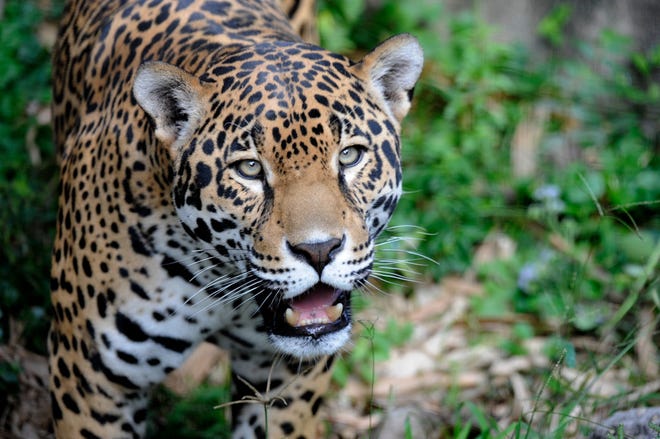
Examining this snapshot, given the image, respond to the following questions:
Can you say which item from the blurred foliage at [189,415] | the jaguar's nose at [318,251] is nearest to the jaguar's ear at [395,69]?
the jaguar's nose at [318,251]

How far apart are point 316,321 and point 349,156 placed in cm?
66

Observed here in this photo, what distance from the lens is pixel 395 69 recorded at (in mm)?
4250

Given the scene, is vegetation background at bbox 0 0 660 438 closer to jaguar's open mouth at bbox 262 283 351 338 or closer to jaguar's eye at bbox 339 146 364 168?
jaguar's open mouth at bbox 262 283 351 338

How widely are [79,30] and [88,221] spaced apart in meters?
1.63

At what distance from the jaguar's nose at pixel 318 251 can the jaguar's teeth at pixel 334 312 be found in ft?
0.98

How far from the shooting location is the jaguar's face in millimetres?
3680

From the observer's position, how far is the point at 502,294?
7309 millimetres

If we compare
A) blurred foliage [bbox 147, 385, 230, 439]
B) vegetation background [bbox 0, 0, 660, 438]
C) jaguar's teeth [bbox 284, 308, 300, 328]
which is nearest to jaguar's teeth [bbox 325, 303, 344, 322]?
jaguar's teeth [bbox 284, 308, 300, 328]

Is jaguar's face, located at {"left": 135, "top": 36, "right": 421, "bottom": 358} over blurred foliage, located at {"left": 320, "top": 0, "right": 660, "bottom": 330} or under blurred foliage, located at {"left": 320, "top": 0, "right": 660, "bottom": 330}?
over

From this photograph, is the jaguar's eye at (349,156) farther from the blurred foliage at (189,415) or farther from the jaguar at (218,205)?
the blurred foliage at (189,415)

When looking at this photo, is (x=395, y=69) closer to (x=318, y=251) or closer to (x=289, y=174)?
(x=289, y=174)

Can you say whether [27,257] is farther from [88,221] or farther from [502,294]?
[502,294]

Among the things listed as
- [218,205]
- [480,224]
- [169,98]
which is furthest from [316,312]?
[480,224]

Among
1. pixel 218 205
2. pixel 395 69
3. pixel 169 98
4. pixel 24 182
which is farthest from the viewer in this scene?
pixel 24 182
